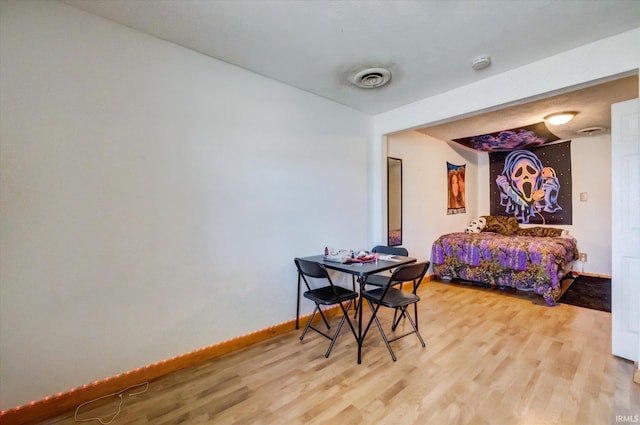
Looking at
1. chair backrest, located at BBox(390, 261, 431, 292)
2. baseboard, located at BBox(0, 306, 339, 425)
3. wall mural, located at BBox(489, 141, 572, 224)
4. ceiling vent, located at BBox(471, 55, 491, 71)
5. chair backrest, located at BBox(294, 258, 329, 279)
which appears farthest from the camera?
wall mural, located at BBox(489, 141, 572, 224)

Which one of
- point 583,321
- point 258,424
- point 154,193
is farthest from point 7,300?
point 583,321

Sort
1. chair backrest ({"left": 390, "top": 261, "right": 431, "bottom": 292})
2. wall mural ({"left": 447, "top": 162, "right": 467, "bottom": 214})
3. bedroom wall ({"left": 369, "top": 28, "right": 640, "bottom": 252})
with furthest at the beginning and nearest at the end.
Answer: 1. wall mural ({"left": 447, "top": 162, "right": 467, "bottom": 214})
2. chair backrest ({"left": 390, "top": 261, "right": 431, "bottom": 292})
3. bedroom wall ({"left": 369, "top": 28, "right": 640, "bottom": 252})

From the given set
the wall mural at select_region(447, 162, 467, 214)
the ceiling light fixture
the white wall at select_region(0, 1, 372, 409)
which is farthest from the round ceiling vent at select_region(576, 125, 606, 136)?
the white wall at select_region(0, 1, 372, 409)

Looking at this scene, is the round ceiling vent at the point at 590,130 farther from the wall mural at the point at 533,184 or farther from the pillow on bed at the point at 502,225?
the pillow on bed at the point at 502,225

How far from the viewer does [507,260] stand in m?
3.99

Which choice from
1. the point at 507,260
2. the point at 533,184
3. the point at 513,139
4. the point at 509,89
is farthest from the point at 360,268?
the point at 533,184

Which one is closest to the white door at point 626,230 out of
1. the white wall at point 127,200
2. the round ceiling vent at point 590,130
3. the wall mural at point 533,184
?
the round ceiling vent at point 590,130

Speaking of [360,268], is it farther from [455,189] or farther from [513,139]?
[513,139]

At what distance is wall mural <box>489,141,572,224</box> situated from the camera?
→ 5.25m

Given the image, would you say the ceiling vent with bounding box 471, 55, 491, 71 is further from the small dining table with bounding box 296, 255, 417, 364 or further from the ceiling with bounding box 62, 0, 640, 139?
the small dining table with bounding box 296, 255, 417, 364

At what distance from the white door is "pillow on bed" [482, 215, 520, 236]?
3.02 m

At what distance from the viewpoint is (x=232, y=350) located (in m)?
2.48

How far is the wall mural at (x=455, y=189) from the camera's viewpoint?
5.35 meters

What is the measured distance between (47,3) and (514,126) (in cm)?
522
